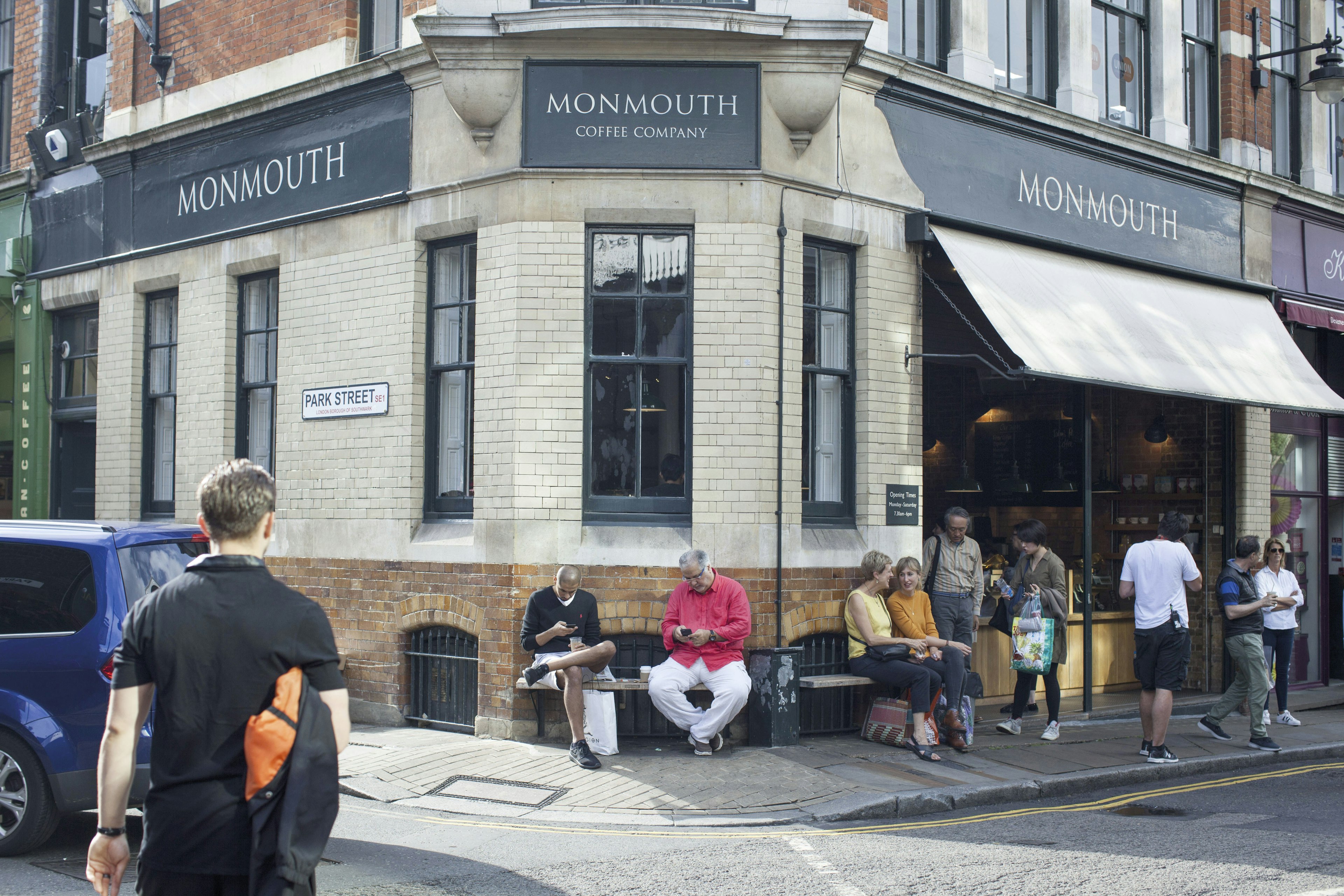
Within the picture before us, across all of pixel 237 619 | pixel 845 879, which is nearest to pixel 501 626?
pixel 845 879

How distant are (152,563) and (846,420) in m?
5.94

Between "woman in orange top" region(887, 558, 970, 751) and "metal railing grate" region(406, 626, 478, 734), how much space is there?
11.1ft

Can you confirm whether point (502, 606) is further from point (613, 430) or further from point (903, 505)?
point (903, 505)

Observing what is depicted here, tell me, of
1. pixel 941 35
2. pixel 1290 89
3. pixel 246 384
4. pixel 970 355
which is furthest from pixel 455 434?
pixel 1290 89

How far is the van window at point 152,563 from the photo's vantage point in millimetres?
6465

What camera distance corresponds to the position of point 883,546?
420 inches

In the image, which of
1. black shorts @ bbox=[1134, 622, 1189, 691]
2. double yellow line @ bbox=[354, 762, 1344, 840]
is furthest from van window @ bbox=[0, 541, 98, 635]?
black shorts @ bbox=[1134, 622, 1189, 691]

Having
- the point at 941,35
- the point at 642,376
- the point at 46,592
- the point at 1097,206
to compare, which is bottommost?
the point at 46,592

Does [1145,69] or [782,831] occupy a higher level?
[1145,69]

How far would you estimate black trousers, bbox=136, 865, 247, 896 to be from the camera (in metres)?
3.18

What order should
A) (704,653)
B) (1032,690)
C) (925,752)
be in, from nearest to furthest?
(704,653)
(925,752)
(1032,690)

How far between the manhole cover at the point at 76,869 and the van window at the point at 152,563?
126 centimetres

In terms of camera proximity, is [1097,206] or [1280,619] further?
[1097,206]

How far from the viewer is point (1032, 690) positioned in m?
11.1
